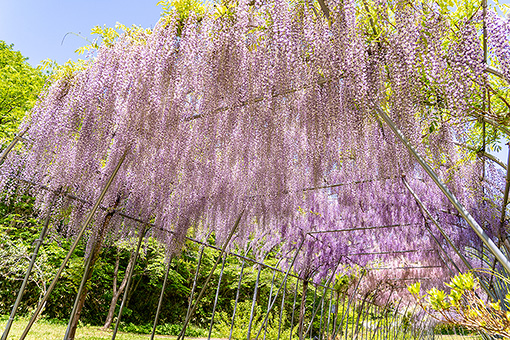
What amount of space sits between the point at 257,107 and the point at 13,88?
12.1 m

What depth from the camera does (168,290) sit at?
12.5 m

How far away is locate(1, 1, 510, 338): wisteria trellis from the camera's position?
1.93 m

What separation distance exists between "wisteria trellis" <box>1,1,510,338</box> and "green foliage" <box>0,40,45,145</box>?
8448mm

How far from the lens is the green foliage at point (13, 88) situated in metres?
10.1

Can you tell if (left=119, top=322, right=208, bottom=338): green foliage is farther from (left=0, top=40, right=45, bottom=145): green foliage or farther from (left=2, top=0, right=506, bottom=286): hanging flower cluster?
(left=2, top=0, right=506, bottom=286): hanging flower cluster

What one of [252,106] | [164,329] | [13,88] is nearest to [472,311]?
[252,106]

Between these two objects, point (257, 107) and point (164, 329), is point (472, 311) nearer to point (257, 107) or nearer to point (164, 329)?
point (257, 107)

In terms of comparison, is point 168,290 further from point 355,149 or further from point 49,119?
point 355,149

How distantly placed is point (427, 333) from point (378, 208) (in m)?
10.9

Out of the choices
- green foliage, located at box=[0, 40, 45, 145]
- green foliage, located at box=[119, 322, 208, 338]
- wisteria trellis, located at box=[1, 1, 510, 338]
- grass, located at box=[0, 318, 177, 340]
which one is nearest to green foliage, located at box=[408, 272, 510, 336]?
wisteria trellis, located at box=[1, 1, 510, 338]

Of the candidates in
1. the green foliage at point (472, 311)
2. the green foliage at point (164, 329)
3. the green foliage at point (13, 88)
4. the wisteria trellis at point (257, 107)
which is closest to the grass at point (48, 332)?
the green foliage at point (164, 329)

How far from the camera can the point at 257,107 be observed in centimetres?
235

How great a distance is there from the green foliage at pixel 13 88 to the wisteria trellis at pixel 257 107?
27.7 feet

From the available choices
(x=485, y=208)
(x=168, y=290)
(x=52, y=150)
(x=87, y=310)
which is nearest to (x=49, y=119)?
(x=52, y=150)
